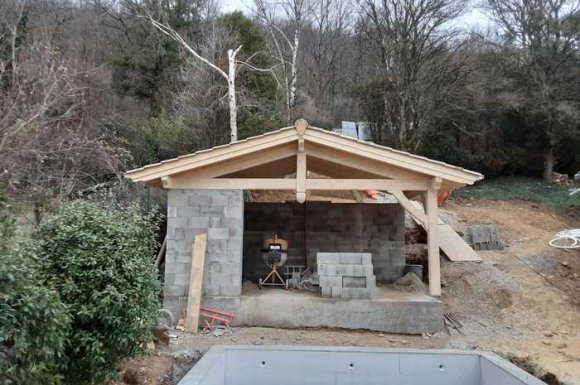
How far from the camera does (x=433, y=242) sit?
9.25 meters

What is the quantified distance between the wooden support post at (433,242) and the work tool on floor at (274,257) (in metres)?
3.04

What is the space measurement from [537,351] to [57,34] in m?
18.5

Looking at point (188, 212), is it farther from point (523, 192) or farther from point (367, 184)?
point (523, 192)

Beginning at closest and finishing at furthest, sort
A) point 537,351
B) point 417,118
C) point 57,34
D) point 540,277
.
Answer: point 537,351
point 540,277
point 57,34
point 417,118

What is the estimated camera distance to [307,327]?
888 centimetres

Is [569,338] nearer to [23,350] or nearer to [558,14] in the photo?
[23,350]

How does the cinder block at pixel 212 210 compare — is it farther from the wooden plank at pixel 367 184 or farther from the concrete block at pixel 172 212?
the wooden plank at pixel 367 184

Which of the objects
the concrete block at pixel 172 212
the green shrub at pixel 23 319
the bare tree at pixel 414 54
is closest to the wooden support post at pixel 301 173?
the concrete block at pixel 172 212

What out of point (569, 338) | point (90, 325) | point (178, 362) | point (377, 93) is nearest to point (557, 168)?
point (377, 93)

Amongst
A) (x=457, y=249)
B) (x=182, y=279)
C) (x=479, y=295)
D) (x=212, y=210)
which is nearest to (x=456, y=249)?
(x=457, y=249)

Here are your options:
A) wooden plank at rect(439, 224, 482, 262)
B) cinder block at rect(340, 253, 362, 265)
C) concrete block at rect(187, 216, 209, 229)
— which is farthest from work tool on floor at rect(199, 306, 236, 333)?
wooden plank at rect(439, 224, 482, 262)

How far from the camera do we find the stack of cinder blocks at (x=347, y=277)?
29.3ft

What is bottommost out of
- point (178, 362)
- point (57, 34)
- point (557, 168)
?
point (178, 362)

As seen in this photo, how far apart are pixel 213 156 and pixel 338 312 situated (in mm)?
3533
